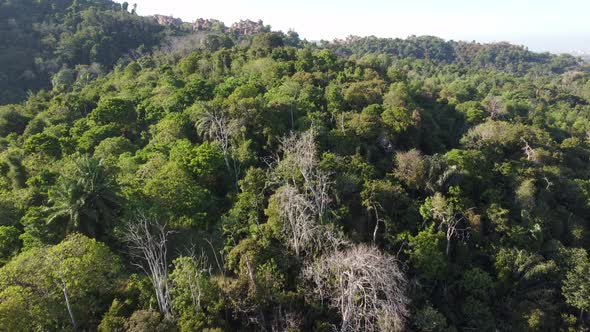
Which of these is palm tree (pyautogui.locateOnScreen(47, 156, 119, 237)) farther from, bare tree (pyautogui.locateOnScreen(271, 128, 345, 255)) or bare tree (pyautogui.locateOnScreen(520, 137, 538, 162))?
bare tree (pyautogui.locateOnScreen(520, 137, 538, 162))

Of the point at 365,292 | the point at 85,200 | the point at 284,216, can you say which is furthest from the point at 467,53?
the point at 85,200

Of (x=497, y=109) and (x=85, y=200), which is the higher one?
(x=497, y=109)

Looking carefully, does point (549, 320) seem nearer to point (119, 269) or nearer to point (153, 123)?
point (119, 269)

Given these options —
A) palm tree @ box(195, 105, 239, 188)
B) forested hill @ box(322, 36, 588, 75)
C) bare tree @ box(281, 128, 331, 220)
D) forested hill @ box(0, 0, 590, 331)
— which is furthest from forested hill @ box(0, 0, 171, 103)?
forested hill @ box(322, 36, 588, 75)

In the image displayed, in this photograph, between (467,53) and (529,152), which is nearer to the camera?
(529,152)

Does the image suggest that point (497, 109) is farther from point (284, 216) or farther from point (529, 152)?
point (284, 216)
